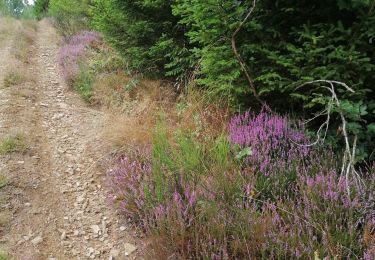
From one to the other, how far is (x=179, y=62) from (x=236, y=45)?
2.52 meters

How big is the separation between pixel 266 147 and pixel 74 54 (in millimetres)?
9193

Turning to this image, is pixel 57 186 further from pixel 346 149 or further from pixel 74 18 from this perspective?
pixel 74 18

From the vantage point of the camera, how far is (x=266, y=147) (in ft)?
13.0

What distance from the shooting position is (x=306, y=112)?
4.48m

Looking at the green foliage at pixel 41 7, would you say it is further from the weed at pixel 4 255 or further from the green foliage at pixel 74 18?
the weed at pixel 4 255

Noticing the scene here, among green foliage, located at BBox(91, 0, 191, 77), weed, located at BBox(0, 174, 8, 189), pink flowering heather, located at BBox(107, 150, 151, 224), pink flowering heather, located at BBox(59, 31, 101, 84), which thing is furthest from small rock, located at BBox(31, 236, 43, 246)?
pink flowering heather, located at BBox(59, 31, 101, 84)

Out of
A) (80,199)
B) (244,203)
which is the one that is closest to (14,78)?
(80,199)

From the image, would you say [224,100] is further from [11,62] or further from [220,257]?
[11,62]

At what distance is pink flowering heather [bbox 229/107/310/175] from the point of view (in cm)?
371

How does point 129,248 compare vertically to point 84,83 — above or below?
below

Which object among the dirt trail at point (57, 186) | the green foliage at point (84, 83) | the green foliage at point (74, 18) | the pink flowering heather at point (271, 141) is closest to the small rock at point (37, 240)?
the dirt trail at point (57, 186)

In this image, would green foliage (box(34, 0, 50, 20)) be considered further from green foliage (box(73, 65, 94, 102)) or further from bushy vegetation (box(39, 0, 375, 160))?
bushy vegetation (box(39, 0, 375, 160))

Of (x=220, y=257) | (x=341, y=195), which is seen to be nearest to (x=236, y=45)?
(x=341, y=195)

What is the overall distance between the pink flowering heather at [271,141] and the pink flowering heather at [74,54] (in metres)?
6.74
